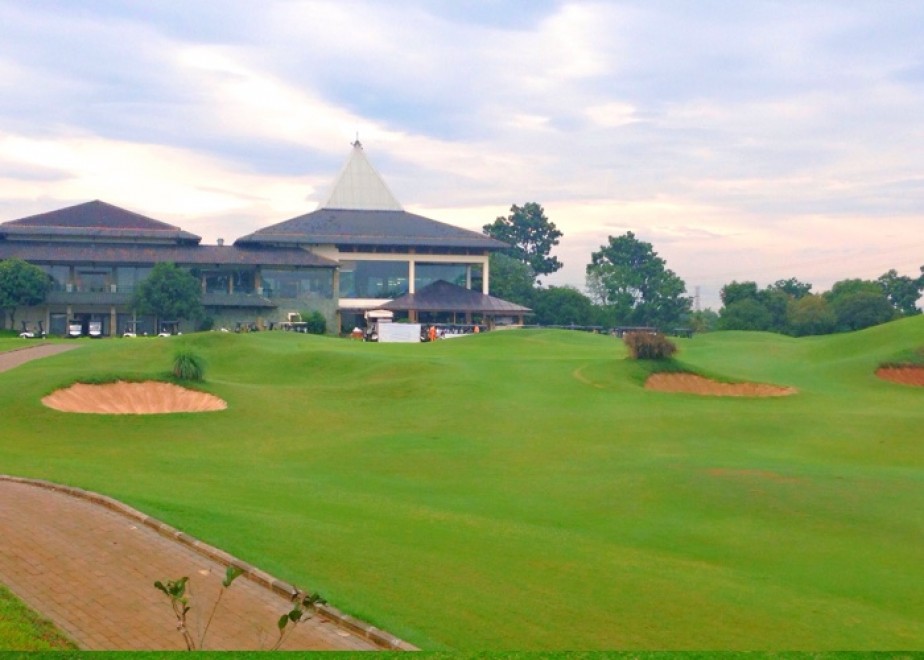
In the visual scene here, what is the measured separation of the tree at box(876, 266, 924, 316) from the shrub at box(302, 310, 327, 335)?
56.3 meters

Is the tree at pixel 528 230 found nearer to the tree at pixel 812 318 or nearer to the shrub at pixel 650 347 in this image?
the tree at pixel 812 318

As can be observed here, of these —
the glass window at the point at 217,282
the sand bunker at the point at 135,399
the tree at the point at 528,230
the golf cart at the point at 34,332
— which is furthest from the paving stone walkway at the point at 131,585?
the tree at the point at 528,230

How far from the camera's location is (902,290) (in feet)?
344

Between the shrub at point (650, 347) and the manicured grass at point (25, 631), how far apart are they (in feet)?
109

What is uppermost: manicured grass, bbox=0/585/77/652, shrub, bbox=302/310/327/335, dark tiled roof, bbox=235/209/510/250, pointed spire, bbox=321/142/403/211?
pointed spire, bbox=321/142/403/211

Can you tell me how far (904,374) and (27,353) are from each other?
39.8 metres

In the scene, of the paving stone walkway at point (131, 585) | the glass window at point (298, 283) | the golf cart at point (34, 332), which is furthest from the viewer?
the glass window at point (298, 283)

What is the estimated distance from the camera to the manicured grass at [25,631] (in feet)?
29.4

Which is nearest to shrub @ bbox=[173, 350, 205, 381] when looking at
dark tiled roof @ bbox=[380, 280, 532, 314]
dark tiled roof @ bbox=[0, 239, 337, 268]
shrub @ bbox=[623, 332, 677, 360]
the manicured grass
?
shrub @ bbox=[623, 332, 677, 360]

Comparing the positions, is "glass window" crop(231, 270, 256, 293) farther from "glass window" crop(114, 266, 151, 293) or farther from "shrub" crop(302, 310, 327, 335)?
"shrub" crop(302, 310, 327, 335)

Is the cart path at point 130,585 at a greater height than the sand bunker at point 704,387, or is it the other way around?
the sand bunker at point 704,387

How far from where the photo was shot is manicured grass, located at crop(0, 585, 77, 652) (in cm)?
896

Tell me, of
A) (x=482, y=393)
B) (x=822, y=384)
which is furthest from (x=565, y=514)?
(x=822, y=384)

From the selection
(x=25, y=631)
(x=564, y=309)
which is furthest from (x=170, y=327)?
(x=25, y=631)
